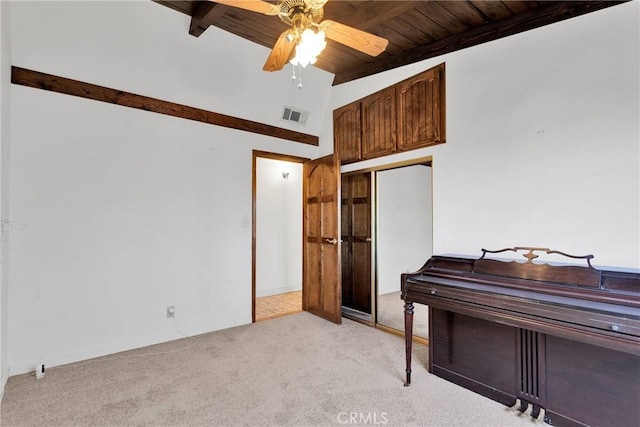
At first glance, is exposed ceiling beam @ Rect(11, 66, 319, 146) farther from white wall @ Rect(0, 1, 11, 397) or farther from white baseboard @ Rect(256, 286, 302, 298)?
white baseboard @ Rect(256, 286, 302, 298)

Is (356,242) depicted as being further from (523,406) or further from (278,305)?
(523,406)

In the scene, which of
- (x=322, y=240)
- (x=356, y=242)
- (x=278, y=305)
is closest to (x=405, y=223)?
(x=356, y=242)

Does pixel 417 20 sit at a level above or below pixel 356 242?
above

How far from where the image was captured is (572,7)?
2164 mm

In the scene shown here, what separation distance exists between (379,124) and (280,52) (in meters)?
1.87

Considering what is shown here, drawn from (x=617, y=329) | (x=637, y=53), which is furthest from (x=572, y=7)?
(x=617, y=329)

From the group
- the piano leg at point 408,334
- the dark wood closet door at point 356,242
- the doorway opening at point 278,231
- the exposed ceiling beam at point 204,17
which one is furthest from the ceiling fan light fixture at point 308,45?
the doorway opening at point 278,231

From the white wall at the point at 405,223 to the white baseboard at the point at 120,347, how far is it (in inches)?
91.6

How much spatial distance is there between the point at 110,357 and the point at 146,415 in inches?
45.9

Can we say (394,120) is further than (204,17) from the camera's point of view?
Yes

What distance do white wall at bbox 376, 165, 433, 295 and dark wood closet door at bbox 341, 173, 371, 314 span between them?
2.17 feet

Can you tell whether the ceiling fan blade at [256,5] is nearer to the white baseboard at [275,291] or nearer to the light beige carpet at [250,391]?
the light beige carpet at [250,391]

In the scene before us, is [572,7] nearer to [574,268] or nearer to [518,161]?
[518,161]

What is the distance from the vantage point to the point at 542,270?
1.97 metres
